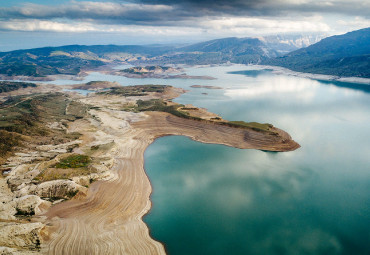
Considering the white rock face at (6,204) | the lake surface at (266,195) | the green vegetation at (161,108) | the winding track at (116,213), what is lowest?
the winding track at (116,213)

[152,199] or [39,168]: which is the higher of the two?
[39,168]

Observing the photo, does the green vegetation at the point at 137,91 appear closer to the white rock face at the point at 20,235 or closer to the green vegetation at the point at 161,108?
the green vegetation at the point at 161,108

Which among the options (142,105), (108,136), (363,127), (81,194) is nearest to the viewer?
(81,194)

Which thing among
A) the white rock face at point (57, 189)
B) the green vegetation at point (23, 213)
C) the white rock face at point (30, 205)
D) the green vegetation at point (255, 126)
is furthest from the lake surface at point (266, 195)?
the green vegetation at point (23, 213)

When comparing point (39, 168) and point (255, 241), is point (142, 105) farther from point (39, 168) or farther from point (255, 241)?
point (255, 241)

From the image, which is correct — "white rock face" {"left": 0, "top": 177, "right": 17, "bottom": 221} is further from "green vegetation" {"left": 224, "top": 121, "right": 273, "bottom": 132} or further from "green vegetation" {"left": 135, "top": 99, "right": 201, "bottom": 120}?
"green vegetation" {"left": 224, "top": 121, "right": 273, "bottom": 132}

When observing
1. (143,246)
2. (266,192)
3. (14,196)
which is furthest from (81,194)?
(266,192)
